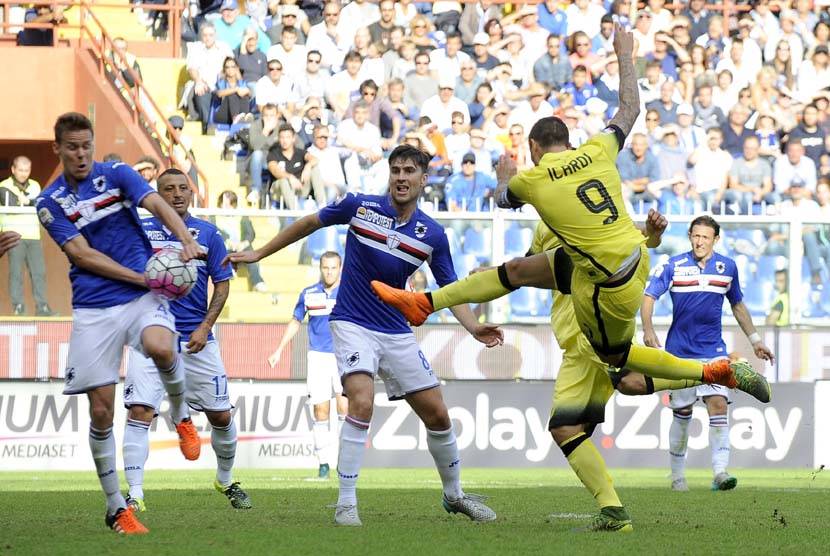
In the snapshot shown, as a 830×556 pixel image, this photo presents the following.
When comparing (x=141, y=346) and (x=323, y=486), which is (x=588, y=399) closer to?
(x=141, y=346)

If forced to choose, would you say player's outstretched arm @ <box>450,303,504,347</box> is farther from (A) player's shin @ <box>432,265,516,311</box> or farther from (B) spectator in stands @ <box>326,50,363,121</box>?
(B) spectator in stands @ <box>326,50,363,121</box>

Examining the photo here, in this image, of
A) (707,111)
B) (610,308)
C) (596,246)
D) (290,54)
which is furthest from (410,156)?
(707,111)

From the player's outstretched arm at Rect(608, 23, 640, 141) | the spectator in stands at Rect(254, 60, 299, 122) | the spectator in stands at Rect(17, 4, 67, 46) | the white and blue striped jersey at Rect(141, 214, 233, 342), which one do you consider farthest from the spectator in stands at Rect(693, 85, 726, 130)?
the player's outstretched arm at Rect(608, 23, 640, 141)

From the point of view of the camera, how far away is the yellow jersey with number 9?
349 inches

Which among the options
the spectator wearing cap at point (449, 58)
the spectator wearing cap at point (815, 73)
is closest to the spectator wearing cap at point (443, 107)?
the spectator wearing cap at point (449, 58)

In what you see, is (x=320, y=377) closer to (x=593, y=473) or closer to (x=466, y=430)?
(x=466, y=430)

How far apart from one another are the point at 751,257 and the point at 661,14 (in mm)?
8341

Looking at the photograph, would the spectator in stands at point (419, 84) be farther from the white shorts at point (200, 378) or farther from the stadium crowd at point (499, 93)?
the white shorts at point (200, 378)

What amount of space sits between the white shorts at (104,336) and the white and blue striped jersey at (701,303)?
6.49m

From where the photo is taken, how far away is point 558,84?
79.5ft

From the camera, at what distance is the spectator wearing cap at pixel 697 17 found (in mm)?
26000

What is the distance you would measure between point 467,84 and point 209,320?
13270 millimetres

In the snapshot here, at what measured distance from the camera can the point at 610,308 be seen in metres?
9.00

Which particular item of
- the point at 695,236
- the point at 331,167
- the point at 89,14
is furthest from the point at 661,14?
the point at 695,236
